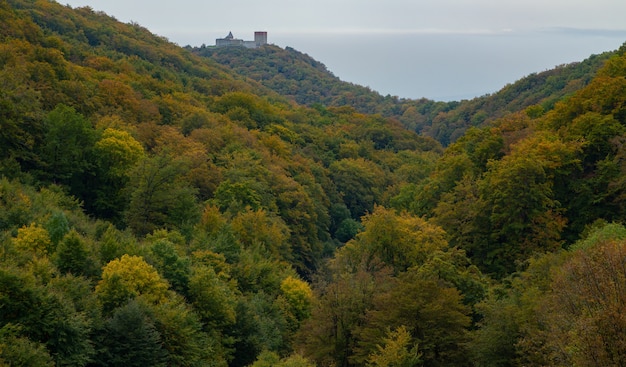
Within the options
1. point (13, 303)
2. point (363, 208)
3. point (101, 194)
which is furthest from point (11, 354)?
point (363, 208)

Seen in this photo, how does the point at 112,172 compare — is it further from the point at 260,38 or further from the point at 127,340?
the point at 260,38

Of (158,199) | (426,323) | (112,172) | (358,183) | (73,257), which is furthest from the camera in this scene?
(358,183)

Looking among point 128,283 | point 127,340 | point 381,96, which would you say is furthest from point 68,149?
point 381,96

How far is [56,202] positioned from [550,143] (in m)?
22.9

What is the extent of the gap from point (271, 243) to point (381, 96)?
137 meters

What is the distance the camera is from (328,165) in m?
63.7

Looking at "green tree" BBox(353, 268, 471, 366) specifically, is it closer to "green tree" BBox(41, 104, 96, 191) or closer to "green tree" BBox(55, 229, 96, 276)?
"green tree" BBox(55, 229, 96, 276)

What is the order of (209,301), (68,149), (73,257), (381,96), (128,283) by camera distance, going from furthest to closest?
(381,96) < (68,149) < (209,301) < (73,257) < (128,283)

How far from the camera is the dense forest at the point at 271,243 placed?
14305 millimetres

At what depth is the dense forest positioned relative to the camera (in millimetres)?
14305

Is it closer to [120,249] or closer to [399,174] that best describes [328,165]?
[399,174]

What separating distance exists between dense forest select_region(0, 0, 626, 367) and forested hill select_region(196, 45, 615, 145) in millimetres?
60530

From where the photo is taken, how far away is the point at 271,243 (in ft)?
103

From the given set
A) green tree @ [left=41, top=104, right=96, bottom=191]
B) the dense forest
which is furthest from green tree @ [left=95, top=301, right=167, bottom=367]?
green tree @ [left=41, top=104, right=96, bottom=191]
